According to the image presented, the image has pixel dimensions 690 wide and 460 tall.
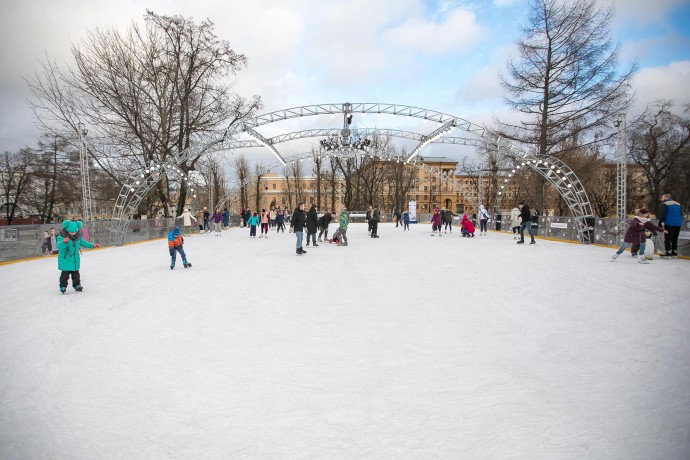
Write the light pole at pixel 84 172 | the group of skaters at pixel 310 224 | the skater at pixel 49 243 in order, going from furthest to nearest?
the light pole at pixel 84 172 → the skater at pixel 49 243 → the group of skaters at pixel 310 224

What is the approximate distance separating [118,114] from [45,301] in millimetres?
19884

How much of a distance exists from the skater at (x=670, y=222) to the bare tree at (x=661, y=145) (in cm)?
2675

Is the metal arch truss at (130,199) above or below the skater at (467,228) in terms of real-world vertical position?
above

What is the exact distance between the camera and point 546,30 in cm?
2162

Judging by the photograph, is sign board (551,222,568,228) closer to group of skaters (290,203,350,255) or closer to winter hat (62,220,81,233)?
group of skaters (290,203,350,255)

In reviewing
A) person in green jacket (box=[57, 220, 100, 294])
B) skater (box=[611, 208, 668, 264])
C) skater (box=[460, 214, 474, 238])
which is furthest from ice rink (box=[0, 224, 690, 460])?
skater (box=[460, 214, 474, 238])

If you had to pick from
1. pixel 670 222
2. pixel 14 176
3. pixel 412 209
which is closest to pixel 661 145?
pixel 412 209

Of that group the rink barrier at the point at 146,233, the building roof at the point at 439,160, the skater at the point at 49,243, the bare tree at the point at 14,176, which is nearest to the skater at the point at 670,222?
the rink barrier at the point at 146,233

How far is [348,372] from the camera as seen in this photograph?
338 centimetres

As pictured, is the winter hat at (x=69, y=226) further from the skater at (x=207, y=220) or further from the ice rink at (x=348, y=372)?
the skater at (x=207, y=220)

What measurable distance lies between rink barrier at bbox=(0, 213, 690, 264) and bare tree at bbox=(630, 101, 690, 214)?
17.4 metres

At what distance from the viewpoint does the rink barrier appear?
38.3 ft

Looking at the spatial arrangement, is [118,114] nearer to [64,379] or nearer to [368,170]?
[64,379]

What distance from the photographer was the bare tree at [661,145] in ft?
108
